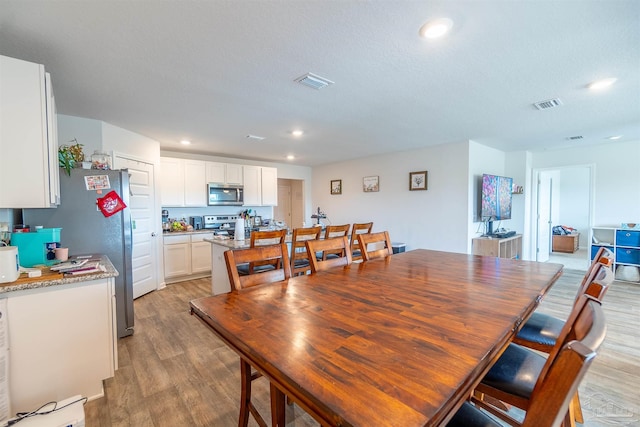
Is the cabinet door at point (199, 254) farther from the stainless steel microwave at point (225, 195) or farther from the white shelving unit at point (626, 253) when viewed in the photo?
the white shelving unit at point (626, 253)

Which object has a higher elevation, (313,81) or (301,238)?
(313,81)

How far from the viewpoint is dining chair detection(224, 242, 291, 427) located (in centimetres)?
146

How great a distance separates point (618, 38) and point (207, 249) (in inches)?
214

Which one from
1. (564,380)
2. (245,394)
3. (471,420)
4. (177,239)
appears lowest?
(245,394)

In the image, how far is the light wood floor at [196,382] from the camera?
5.73ft

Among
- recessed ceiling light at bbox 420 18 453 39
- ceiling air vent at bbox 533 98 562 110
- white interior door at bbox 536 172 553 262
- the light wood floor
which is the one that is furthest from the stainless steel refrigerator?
white interior door at bbox 536 172 553 262

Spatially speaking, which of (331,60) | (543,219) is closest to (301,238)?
(331,60)

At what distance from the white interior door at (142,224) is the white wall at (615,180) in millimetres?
7445

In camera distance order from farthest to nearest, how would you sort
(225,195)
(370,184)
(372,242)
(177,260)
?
(370,184) < (225,195) < (177,260) < (372,242)

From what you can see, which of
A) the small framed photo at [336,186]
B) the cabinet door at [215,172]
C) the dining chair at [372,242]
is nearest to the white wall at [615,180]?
the small framed photo at [336,186]

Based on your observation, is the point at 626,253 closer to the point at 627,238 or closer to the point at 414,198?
the point at 627,238

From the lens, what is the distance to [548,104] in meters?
2.96

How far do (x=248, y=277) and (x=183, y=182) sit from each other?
4131 mm

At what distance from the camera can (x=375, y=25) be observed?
1.67 meters
